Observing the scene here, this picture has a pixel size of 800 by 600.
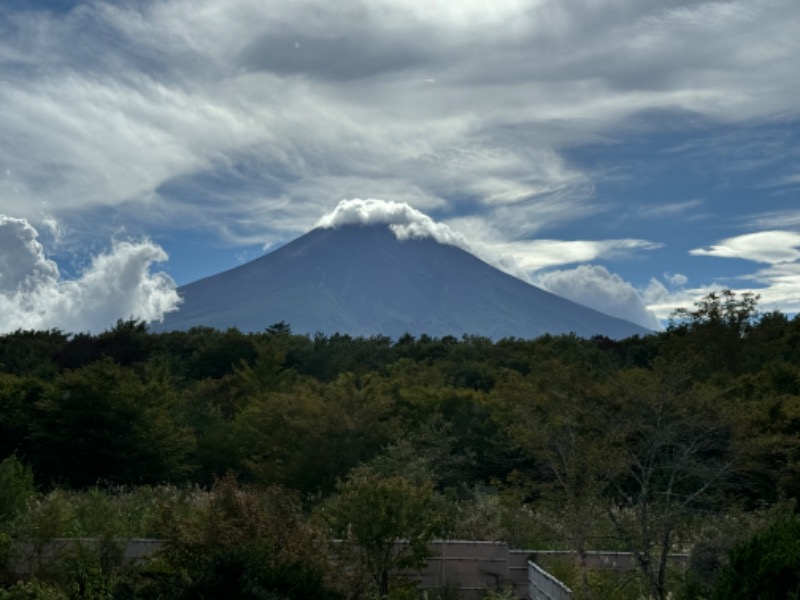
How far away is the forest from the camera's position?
1140 cm

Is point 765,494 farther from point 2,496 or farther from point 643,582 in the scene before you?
point 2,496

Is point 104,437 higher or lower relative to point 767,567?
higher

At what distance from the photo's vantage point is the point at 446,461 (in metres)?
25.5

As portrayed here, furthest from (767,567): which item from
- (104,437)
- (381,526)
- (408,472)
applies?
(104,437)

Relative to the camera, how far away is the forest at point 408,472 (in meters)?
11.4

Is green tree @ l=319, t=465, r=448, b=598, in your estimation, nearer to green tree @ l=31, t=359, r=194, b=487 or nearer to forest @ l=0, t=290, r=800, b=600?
forest @ l=0, t=290, r=800, b=600

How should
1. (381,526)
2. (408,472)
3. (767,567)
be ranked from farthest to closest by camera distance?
(408,472) → (381,526) → (767,567)

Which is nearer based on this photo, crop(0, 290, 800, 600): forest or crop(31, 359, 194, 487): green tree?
crop(0, 290, 800, 600): forest

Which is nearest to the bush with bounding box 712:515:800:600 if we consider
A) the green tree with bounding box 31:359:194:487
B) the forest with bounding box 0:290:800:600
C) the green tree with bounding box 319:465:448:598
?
the forest with bounding box 0:290:800:600

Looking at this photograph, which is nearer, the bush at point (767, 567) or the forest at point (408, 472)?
the bush at point (767, 567)

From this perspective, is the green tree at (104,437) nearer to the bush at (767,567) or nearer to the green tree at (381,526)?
the green tree at (381,526)

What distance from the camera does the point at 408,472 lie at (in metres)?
20.5

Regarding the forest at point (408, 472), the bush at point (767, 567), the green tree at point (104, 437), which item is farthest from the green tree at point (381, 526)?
the green tree at point (104, 437)

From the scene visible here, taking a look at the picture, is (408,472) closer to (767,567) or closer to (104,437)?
(104,437)
